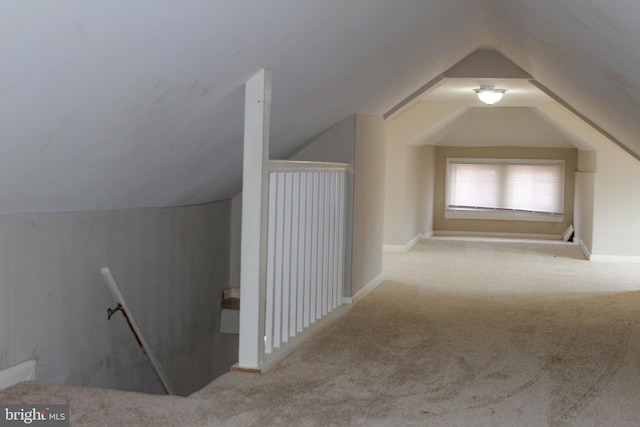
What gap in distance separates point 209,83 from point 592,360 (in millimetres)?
2705

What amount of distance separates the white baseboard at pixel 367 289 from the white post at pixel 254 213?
2.29m

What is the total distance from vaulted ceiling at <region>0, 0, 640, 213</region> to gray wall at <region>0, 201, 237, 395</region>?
0.19 metres

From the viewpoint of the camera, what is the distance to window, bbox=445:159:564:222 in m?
13.6

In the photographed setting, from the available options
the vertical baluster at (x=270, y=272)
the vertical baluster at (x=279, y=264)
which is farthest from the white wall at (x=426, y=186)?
the vertical baluster at (x=270, y=272)

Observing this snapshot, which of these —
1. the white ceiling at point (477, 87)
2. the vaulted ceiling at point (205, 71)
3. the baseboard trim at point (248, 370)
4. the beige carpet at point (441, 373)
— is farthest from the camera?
the white ceiling at point (477, 87)

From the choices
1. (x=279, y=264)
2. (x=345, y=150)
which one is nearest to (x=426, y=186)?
(x=345, y=150)

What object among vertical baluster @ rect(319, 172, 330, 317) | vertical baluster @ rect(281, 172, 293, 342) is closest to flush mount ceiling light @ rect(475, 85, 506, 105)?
vertical baluster @ rect(319, 172, 330, 317)

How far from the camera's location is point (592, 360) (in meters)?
4.73

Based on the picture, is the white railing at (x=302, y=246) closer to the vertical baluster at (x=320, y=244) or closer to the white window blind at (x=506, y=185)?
the vertical baluster at (x=320, y=244)

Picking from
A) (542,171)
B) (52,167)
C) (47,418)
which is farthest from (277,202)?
(542,171)

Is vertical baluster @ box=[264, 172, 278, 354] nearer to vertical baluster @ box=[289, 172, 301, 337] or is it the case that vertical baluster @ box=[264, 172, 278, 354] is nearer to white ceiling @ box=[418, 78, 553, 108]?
vertical baluster @ box=[289, 172, 301, 337]

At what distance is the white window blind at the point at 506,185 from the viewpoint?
13.6 m

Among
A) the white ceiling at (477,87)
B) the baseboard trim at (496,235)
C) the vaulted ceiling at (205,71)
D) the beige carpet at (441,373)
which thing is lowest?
the beige carpet at (441,373)

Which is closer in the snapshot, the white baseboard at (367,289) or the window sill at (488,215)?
the white baseboard at (367,289)
